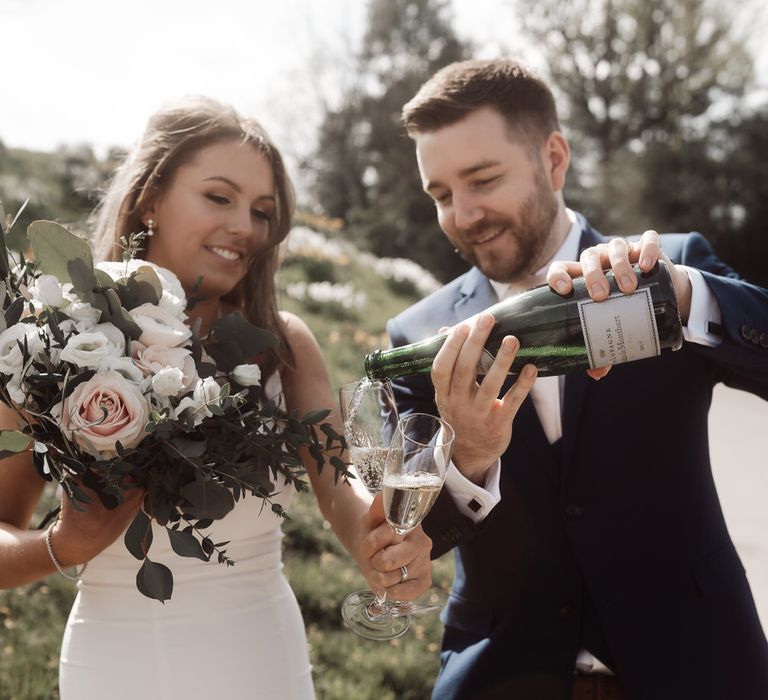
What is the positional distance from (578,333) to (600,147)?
30.1 m

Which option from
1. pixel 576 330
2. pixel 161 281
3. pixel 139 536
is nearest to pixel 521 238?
pixel 576 330

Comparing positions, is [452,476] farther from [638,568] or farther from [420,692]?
[420,692]

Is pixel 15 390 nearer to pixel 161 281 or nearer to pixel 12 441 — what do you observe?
pixel 12 441

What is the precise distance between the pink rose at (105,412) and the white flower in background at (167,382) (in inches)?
1.6

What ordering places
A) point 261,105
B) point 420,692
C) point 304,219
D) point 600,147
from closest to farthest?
point 420,692 → point 304,219 → point 600,147 → point 261,105

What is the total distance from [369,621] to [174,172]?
5.39 feet

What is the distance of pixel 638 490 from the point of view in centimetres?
235

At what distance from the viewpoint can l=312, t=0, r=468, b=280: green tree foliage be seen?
1044 inches

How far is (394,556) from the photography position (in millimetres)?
1975

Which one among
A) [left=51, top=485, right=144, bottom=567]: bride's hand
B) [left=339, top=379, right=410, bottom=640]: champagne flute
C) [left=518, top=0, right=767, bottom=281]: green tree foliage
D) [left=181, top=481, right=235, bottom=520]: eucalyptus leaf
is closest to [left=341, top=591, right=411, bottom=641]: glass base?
[left=339, top=379, right=410, bottom=640]: champagne flute

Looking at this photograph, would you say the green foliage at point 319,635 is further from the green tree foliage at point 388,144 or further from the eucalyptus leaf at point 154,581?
the green tree foliage at point 388,144

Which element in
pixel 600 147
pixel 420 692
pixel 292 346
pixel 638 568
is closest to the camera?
pixel 638 568

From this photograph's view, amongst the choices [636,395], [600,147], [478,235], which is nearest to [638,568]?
[636,395]

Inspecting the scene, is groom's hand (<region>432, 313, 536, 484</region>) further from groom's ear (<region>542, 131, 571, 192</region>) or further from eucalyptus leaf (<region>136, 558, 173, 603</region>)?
groom's ear (<region>542, 131, 571, 192</region>)
